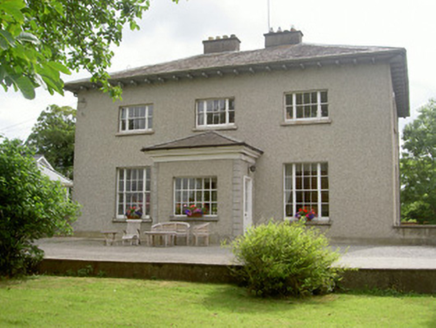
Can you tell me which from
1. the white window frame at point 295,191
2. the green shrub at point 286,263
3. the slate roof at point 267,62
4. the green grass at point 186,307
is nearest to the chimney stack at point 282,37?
the slate roof at point 267,62

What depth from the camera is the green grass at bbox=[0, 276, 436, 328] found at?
234 inches

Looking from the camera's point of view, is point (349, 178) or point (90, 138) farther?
point (90, 138)

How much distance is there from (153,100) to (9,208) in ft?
37.8

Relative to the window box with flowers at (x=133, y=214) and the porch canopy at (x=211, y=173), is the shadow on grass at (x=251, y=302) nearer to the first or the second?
the porch canopy at (x=211, y=173)

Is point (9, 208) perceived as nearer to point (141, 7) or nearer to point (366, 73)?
point (141, 7)

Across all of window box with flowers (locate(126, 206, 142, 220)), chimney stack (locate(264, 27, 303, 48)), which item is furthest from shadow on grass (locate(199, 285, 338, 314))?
chimney stack (locate(264, 27, 303, 48))

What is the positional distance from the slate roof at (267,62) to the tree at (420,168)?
350 inches

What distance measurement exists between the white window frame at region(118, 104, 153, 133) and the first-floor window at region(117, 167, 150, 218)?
1.65 m

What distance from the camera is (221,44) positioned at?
21.8 meters

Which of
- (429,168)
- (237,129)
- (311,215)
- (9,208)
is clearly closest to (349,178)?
(311,215)

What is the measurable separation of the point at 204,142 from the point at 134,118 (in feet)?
15.2

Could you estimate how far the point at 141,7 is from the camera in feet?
32.6

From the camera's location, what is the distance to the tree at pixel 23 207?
8.67 m

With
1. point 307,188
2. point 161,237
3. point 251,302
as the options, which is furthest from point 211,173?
point 251,302
